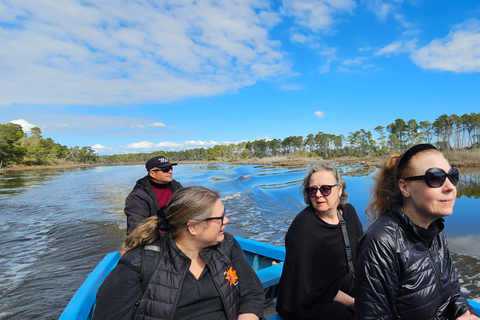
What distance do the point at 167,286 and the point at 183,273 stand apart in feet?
0.38

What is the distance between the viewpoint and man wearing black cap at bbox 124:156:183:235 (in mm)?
3566

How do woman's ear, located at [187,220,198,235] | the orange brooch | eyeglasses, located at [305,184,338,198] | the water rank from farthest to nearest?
the water → eyeglasses, located at [305,184,338,198] → the orange brooch → woman's ear, located at [187,220,198,235]

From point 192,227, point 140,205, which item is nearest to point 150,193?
point 140,205

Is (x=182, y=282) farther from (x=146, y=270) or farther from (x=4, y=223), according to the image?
(x=4, y=223)

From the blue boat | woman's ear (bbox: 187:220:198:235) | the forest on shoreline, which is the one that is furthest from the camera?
the forest on shoreline

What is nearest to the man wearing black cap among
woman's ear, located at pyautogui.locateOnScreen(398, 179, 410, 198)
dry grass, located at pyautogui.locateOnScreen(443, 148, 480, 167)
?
woman's ear, located at pyautogui.locateOnScreen(398, 179, 410, 198)

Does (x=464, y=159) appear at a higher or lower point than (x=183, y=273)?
lower

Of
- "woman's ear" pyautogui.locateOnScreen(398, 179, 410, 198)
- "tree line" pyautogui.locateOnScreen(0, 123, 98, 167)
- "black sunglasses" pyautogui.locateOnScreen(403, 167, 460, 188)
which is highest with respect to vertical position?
"tree line" pyautogui.locateOnScreen(0, 123, 98, 167)

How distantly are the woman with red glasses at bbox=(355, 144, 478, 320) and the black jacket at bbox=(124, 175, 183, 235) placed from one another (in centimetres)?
290

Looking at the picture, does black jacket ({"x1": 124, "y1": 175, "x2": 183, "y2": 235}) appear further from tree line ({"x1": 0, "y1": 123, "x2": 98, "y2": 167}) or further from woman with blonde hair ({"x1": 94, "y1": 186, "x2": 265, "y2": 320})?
tree line ({"x1": 0, "y1": 123, "x2": 98, "y2": 167})

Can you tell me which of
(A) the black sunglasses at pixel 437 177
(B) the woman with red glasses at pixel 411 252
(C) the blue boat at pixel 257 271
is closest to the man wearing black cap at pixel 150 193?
(C) the blue boat at pixel 257 271

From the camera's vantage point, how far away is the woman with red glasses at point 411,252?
4.33ft

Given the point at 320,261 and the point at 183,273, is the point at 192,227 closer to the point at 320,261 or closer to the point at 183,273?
the point at 183,273

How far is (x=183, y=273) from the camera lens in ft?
5.37
